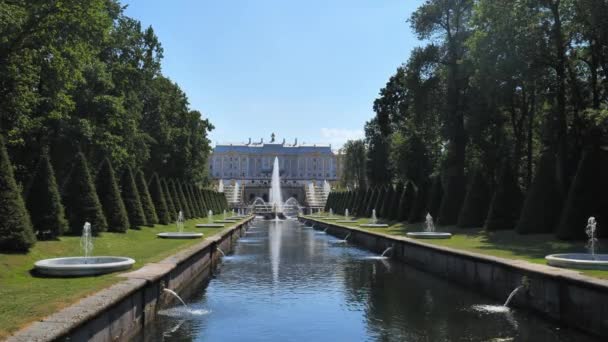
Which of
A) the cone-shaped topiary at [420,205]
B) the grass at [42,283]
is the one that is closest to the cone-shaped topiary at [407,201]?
the cone-shaped topiary at [420,205]

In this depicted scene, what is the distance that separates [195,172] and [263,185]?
64157mm

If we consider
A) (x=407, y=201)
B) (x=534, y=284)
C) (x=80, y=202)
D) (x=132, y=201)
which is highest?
(x=407, y=201)

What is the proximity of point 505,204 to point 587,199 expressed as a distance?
4.94 m

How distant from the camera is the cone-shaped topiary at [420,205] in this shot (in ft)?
94.4

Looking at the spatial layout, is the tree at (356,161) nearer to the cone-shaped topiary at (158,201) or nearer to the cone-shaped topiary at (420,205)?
the cone-shaped topiary at (420,205)

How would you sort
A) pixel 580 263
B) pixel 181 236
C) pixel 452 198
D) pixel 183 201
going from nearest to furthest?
pixel 580 263 < pixel 181 236 < pixel 452 198 < pixel 183 201

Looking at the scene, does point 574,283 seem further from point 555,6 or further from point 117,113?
point 117,113

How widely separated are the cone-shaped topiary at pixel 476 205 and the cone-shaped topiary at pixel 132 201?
506 inches

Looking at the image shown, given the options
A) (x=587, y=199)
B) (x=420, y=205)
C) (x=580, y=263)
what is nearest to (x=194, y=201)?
(x=420, y=205)

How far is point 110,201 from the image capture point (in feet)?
62.7

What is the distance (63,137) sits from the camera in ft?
79.2

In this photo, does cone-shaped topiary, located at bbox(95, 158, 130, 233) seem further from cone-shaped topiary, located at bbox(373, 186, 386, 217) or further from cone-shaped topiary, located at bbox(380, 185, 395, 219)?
cone-shaped topiary, located at bbox(373, 186, 386, 217)

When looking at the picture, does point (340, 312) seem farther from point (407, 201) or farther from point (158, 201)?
point (407, 201)

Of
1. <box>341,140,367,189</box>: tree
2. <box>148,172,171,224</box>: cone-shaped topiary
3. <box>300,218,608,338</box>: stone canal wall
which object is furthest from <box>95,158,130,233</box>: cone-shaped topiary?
<box>341,140,367,189</box>: tree
